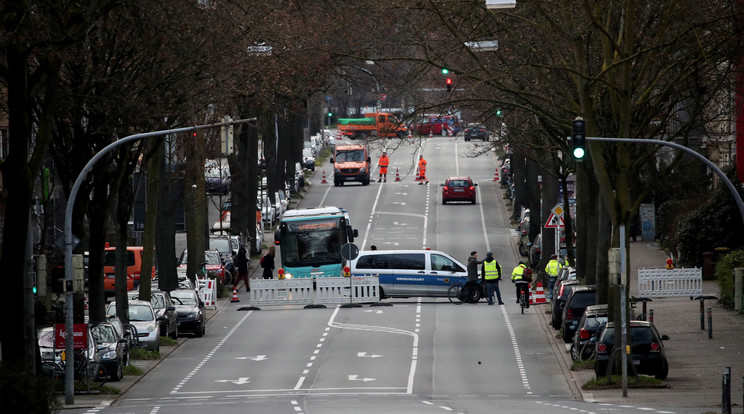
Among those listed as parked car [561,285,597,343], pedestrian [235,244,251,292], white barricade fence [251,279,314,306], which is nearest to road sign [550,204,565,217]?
white barricade fence [251,279,314,306]

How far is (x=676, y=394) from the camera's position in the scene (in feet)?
79.9

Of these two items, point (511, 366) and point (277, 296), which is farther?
point (277, 296)

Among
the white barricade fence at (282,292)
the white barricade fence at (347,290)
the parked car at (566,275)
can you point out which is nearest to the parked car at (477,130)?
the parked car at (566,275)

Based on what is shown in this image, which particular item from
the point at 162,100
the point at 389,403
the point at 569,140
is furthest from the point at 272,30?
the point at 389,403

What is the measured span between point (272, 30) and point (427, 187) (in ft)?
171

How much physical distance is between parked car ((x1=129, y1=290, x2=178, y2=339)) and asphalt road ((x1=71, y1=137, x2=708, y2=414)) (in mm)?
662

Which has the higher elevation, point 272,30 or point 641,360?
point 272,30

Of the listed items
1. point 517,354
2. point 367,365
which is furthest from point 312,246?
point 367,365

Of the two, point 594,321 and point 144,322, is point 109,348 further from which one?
point 594,321

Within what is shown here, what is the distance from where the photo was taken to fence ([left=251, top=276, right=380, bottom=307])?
141ft

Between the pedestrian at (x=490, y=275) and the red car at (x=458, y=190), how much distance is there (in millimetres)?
33165

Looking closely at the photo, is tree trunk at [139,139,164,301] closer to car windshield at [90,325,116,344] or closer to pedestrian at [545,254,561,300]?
car windshield at [90,325,116,344]

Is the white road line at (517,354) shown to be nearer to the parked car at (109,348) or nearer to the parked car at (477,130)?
the parked car at (477,130)

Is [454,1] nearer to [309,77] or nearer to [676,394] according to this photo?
[676,394]
